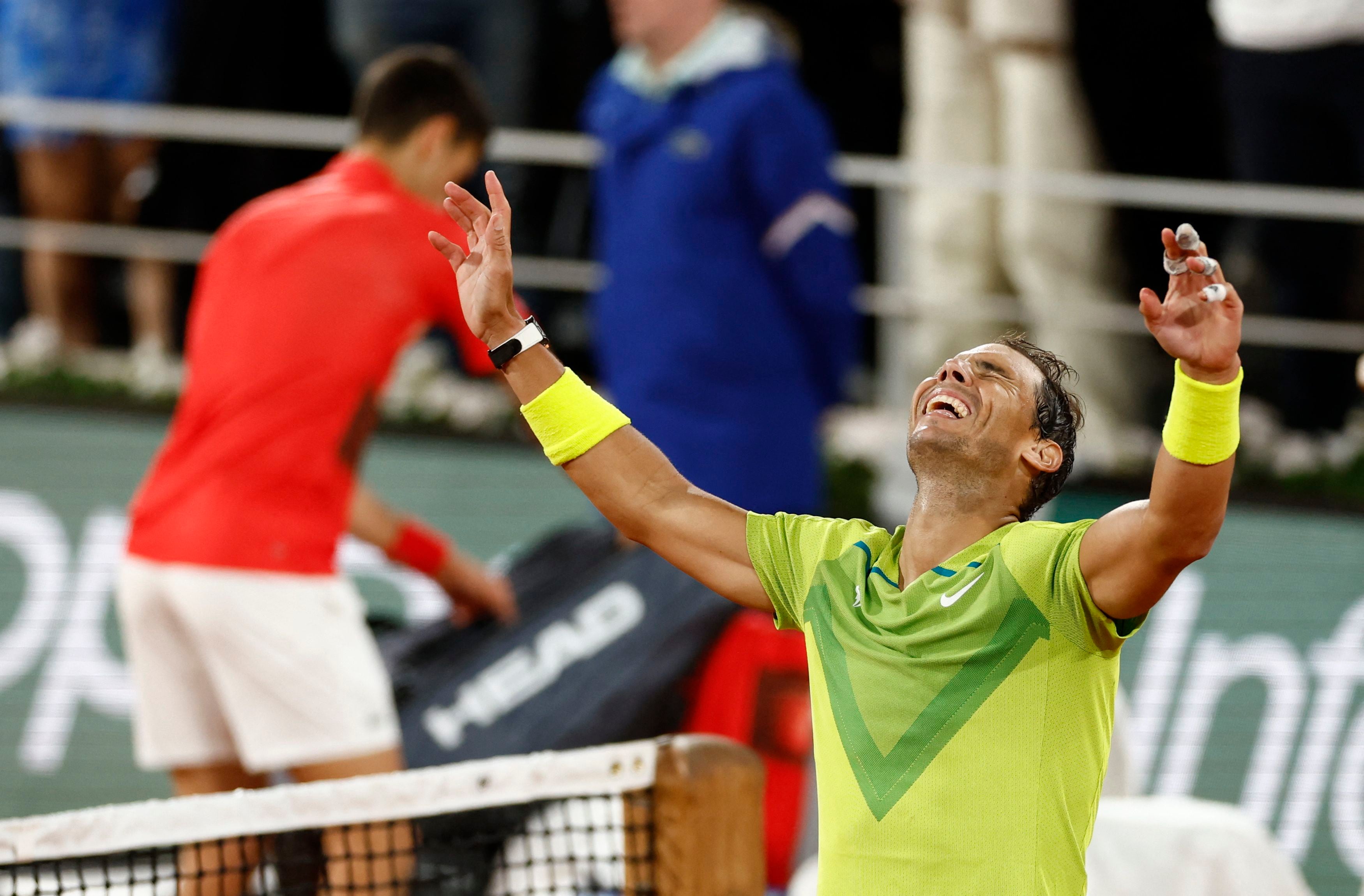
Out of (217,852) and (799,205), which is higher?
(799,205)

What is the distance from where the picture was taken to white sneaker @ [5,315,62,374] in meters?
6.62

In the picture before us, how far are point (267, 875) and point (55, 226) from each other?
312 cm

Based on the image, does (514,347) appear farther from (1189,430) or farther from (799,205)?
(799,205)

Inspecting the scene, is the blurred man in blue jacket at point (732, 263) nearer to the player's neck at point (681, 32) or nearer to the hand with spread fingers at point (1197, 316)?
the player's neck at point (681, 32)

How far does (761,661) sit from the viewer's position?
193 inches

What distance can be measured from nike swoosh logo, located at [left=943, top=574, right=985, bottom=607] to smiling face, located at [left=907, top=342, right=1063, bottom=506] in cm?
14

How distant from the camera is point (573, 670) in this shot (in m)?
4.93

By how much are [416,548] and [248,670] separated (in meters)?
0.67

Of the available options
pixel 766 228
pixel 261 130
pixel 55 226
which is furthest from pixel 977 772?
pixel 55 226

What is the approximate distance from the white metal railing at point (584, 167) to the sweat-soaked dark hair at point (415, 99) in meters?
0.93

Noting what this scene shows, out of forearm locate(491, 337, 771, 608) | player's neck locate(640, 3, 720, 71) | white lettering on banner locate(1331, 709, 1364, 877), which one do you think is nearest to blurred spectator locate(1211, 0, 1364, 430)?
white lettering on banner locate(1331, 709, 1364, 877)

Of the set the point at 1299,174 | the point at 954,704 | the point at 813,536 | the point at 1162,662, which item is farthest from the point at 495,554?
the point at 954,704

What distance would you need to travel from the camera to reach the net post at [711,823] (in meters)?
2.84

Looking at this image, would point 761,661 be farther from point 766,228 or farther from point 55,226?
point 55,226
